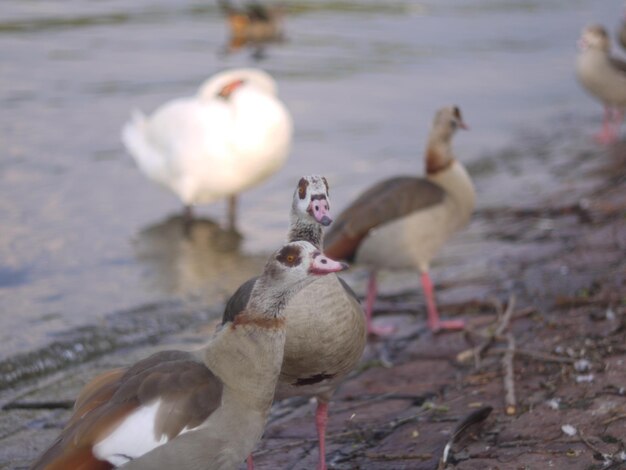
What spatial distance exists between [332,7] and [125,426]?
20.2 m

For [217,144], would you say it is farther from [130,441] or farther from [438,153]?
[130,441]

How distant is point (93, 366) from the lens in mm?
6688

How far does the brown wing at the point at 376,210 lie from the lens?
6.95 m

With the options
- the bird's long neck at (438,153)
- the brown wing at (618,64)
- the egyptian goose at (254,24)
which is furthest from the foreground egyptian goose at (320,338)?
the egyptian goose at (254,24)

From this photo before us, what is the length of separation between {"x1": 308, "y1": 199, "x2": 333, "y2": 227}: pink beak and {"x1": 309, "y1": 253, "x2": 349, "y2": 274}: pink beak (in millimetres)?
919

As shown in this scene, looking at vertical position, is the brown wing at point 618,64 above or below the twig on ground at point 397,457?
above

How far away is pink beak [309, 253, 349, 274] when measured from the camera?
3.93 metres

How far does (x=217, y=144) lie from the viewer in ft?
33.5

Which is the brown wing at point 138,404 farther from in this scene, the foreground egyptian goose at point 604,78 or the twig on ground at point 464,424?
the foreground egyptian goose at point 604,78

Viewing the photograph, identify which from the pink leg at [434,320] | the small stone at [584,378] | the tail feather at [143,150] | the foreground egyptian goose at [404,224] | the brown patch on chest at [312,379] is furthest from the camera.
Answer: the tail feather at [143,150]

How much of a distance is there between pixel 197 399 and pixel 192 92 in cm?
1124

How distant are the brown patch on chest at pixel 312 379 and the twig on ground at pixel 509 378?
37.1 inches

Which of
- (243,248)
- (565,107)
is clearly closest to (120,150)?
(243,248)

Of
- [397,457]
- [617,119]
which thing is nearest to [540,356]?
[397,457]
